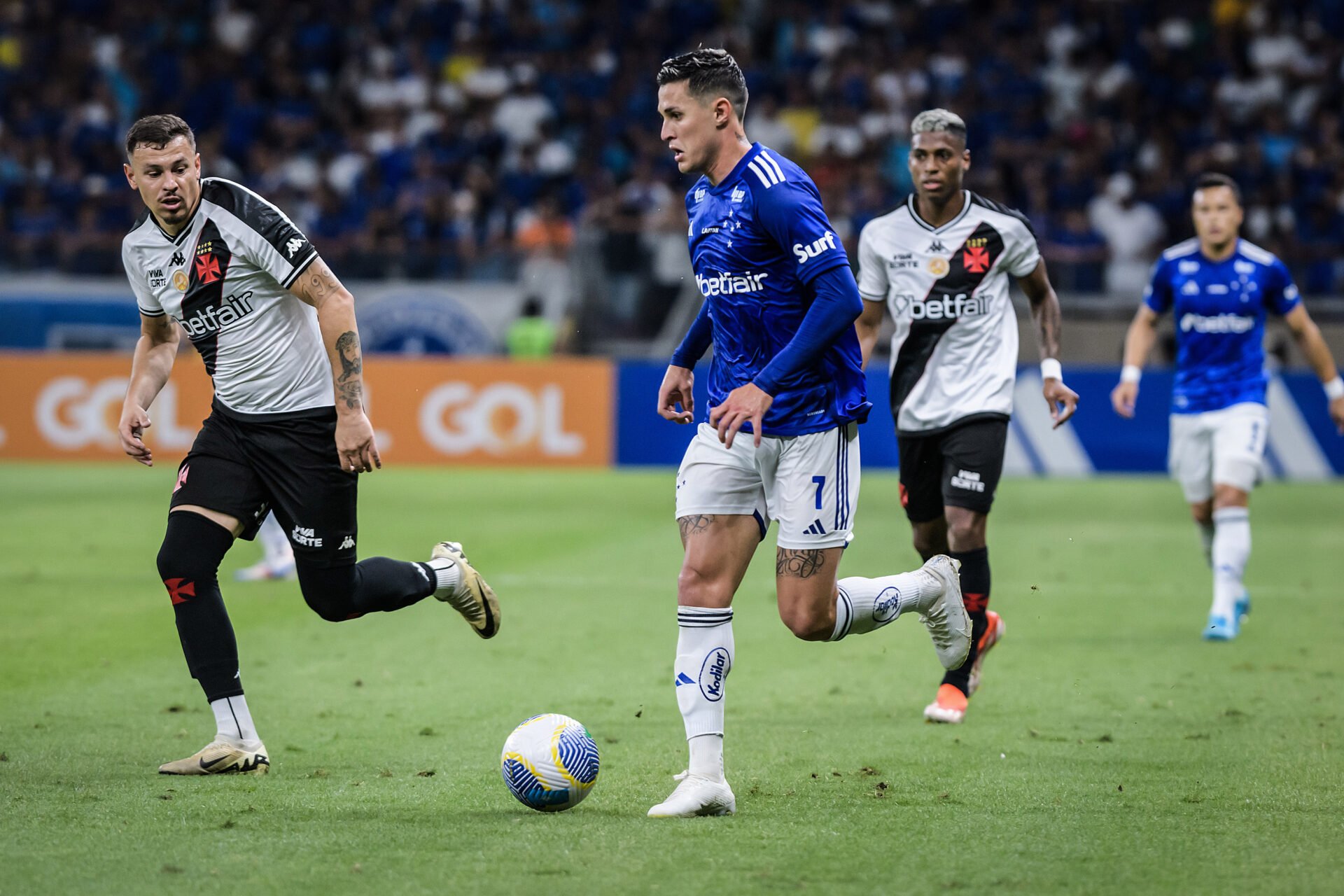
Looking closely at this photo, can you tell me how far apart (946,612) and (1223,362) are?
159 inches

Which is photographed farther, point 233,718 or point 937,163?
point 937,163

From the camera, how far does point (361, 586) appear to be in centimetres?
593

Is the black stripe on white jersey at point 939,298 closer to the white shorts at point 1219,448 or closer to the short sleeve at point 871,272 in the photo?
the short sleeve at point 871,272

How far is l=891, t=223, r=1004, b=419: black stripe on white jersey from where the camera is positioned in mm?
6887

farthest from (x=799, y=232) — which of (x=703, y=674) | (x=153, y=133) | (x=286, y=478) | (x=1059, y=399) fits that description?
(x=153, y=133)

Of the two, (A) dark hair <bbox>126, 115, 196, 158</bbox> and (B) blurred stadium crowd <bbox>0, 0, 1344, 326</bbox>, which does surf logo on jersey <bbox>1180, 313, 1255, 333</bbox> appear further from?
(B) blurred stadium crowd <bbox>0, 0, 1344, 326</bbox>

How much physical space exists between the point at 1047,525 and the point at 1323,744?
27.9ft

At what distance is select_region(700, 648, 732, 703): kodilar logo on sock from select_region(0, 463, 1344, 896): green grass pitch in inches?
15.1

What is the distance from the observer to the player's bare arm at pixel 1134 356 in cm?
903

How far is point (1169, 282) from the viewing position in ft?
30.4

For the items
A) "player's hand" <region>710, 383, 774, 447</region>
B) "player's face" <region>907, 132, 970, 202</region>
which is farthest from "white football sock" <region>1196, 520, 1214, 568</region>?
"player's hand" <region>710, 383, 774, 447</region>

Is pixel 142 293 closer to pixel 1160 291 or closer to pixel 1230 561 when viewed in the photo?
pixel 1160 291

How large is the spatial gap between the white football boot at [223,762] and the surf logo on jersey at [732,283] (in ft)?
7.29

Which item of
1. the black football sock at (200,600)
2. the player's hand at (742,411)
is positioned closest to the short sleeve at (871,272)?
the player's hand at (742,411)
